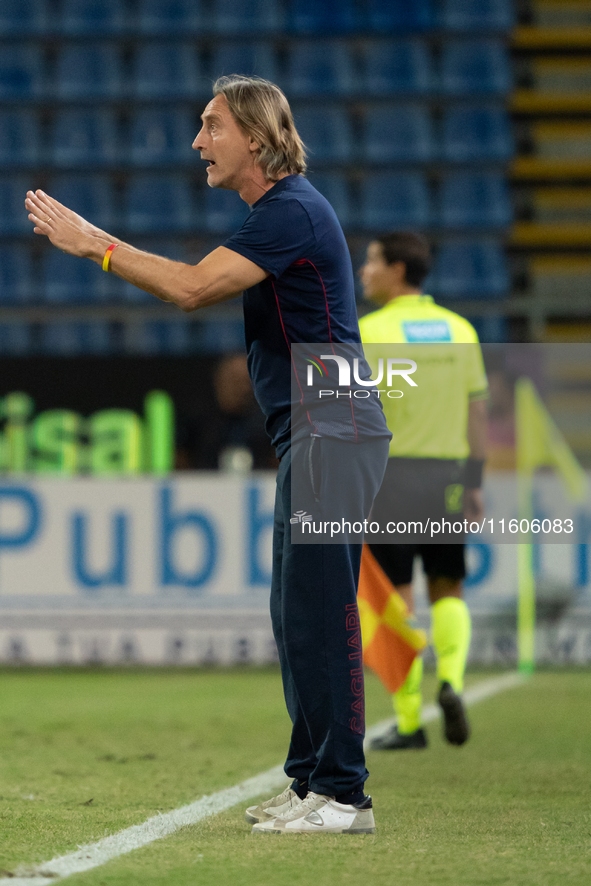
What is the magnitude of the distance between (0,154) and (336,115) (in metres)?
3.72

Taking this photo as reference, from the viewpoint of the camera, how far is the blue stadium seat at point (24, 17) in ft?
44.7

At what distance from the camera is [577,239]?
1355cm

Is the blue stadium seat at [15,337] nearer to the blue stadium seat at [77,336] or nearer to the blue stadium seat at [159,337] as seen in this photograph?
the blue stadium seat at [77,336]

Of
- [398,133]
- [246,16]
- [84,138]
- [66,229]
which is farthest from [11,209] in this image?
[66,229]

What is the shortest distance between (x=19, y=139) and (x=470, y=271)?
5131 millimetres

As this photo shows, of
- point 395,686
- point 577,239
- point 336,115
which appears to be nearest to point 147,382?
point 336,115

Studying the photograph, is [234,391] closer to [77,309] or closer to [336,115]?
[77,309]

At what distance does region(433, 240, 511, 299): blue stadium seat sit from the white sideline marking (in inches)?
388

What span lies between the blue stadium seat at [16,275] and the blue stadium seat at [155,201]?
1183mm

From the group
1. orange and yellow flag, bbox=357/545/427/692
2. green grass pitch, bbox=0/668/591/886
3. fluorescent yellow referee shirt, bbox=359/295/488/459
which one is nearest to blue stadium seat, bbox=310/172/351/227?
green grass pitch, bbox=0/668/591/886

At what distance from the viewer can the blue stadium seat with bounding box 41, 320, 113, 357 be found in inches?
481

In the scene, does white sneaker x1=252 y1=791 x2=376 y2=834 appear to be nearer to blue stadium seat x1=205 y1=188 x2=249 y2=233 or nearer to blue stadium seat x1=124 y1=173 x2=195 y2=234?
blue stadium seat x1=205 y1=188 x2=249 y2=233

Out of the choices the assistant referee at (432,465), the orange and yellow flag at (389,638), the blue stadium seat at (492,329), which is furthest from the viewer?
the blue stadium seat at (492,329)

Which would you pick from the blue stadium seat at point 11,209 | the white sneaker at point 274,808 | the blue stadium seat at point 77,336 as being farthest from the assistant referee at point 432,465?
the blue stadium seat at point 11,209
